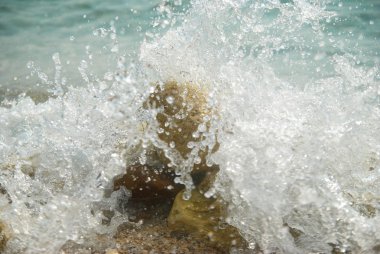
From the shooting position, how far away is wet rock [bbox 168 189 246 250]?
2.22 m

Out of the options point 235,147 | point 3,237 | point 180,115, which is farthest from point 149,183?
point 3,237

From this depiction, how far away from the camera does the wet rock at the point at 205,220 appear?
2.22m

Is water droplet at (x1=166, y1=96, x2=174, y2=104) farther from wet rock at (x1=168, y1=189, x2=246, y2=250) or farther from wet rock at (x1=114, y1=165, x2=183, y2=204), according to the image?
wet rock at (x1=168, y1=189, x2=246, y2=250)

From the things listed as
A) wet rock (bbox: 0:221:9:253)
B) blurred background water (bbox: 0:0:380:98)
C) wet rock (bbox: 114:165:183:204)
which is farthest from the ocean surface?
blurred background water (bbox: 0:0:380:98)

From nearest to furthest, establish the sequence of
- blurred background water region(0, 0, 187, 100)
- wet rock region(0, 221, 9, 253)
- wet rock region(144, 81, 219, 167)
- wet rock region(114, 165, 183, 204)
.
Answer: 1. wet rock region(0, 221, 9, 253)
2. wet rock region(144, 81, 219, 167)
3. wet rock region(114, 165, 183, 204)
4. blurred background water region(0, 0, 187, 100)

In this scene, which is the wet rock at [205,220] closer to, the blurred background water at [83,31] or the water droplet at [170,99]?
the water droplet at [170,99]

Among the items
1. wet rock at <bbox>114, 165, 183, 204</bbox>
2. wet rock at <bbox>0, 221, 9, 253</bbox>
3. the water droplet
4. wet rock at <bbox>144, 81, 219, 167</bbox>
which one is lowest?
wet rock at <bbox>114, 165, 183, 204</bbox>

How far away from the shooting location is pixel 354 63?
6.27 metres

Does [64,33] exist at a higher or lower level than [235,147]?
lower

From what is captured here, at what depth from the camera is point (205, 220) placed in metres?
2.30

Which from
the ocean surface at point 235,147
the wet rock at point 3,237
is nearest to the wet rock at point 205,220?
the ocean surface at point 235,147

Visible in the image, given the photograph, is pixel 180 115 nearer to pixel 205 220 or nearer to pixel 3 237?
pixel 205 220

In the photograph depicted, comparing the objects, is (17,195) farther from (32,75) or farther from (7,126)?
(32,75)

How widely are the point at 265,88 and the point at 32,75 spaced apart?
4.99 metres
